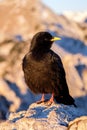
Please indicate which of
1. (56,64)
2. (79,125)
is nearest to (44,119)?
(79,125)

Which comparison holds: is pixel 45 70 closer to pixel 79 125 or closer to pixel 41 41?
pixel 41 41

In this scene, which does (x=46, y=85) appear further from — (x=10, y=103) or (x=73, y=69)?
(x=73, y=69)

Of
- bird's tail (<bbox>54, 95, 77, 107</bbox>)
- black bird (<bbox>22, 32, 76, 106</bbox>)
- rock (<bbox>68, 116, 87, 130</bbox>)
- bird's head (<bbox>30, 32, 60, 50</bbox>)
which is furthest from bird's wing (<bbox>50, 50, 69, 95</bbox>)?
rock (<bbox>68, 116, 87, 130</bbox>)

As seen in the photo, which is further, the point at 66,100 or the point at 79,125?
the point at 66,100

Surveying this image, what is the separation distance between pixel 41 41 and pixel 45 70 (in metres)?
1.07

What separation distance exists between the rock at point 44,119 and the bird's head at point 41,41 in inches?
75.6

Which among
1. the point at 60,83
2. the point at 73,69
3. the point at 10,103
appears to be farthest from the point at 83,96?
the point at 60,83

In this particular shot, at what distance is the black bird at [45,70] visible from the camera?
1619cm

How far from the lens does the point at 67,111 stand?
15.4 metres

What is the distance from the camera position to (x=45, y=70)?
16234 mm

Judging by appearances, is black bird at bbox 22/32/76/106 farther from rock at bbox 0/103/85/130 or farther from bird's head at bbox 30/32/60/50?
rock at bbox 0/103/85/130

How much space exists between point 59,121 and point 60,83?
3627 millimetres

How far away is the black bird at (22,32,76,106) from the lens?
1619cm

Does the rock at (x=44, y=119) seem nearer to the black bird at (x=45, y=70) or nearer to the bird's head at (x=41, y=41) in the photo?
the black bird at (x=45, y=70)
